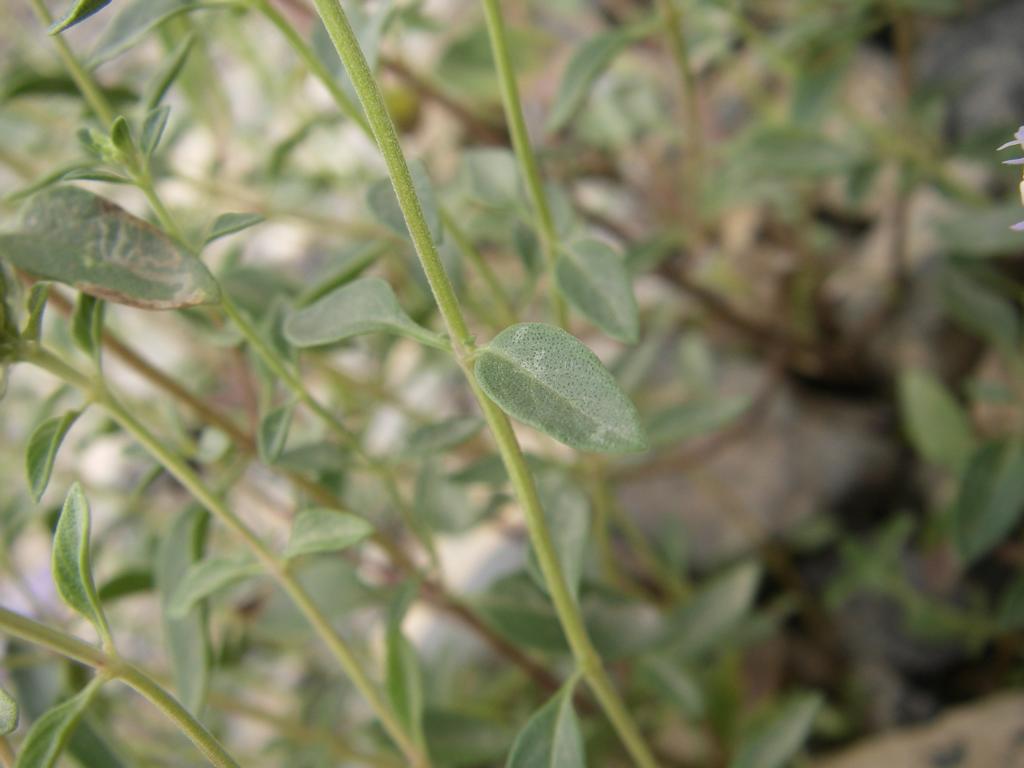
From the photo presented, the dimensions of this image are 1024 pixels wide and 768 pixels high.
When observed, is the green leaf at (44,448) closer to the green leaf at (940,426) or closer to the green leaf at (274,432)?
the green leaf at (274,432)

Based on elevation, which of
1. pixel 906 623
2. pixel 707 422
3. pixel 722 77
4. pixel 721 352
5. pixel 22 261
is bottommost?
pixel 906 623

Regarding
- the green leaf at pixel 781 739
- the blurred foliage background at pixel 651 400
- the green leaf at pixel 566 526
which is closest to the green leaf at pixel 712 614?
the blurred foliage background at pixel 651 400

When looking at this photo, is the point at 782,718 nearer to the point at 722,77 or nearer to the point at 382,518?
the point at 382,518

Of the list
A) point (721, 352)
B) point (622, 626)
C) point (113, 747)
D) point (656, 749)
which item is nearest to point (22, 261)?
point (113, 747)

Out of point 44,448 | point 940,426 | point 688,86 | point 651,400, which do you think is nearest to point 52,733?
point 44,448

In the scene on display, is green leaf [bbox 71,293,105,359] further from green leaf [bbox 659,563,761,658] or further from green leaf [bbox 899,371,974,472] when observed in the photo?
green leaf [bbox 899,371,974,472]

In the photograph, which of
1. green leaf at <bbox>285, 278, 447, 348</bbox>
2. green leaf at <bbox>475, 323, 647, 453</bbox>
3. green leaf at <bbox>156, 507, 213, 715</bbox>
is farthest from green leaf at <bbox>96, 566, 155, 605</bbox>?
green leaf at <bbox>475, 323, 647, 453</bbox>
